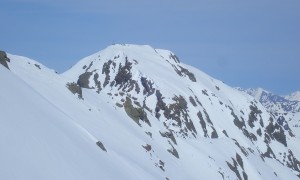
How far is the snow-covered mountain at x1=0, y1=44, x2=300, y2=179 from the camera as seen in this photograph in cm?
2106

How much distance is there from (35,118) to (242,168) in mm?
47496

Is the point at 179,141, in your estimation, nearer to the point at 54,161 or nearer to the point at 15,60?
the point at 15,60

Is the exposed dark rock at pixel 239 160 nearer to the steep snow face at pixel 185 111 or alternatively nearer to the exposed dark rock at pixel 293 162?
the steep snow face at pixel 185 111

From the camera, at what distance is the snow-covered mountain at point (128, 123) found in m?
21.1

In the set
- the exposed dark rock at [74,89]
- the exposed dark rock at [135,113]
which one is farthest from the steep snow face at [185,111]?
the exposed dark rock at [74,89]

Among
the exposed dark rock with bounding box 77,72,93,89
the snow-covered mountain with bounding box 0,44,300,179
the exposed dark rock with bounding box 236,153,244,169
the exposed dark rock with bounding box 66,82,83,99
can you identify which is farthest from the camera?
the exposed dark rock with bounding box 77,72,93,89

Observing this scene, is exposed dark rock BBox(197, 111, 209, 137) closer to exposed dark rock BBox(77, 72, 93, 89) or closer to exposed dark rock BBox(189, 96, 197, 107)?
exposed dark rock BBox(189, 96, 197, 107)

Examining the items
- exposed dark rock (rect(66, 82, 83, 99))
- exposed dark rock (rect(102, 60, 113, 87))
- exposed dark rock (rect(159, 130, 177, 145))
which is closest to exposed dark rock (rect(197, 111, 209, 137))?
exposed dark rock (rect(102, 60, 113, 87))

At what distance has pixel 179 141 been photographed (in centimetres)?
5503

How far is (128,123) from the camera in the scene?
46406 mm

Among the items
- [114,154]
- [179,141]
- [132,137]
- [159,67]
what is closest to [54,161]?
[114,154]

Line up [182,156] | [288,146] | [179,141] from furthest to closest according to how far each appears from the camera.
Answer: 1. [288,146]
2. [179,141]
3. [182,156]

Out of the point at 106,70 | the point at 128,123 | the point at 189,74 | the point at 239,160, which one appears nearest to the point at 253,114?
the point at 189,74

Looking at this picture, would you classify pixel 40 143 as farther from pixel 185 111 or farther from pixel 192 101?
pixel 192 101
